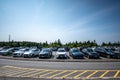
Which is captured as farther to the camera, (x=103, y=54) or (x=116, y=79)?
(x=103, y=54)

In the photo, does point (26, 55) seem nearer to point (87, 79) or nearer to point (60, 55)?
point (60, 55)

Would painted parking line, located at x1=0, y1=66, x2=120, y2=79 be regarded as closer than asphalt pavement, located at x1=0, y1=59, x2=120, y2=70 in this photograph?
Yes

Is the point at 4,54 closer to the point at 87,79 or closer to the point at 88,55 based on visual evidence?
the point at 88,55

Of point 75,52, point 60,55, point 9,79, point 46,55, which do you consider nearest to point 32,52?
point 46,55

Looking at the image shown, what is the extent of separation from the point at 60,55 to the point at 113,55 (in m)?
10.9

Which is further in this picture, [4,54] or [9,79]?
[4,54]

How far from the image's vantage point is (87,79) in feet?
33.6

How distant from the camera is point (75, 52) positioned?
28.2 metres

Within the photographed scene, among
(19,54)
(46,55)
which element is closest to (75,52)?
(46,55)

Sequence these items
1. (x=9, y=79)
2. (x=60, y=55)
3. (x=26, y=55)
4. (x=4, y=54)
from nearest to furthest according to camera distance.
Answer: (x=9, y=79) → (x=60, y=55) → (x=26, y=55) → (x=4, y=54)

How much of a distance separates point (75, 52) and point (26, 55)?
10.9 meters

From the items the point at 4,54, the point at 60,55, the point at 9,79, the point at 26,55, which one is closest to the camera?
the point at 9,79

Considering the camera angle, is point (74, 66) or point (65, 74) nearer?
point (65, 74)

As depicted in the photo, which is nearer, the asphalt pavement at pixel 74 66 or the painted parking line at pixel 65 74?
the painted parking line at pixel 65 74
